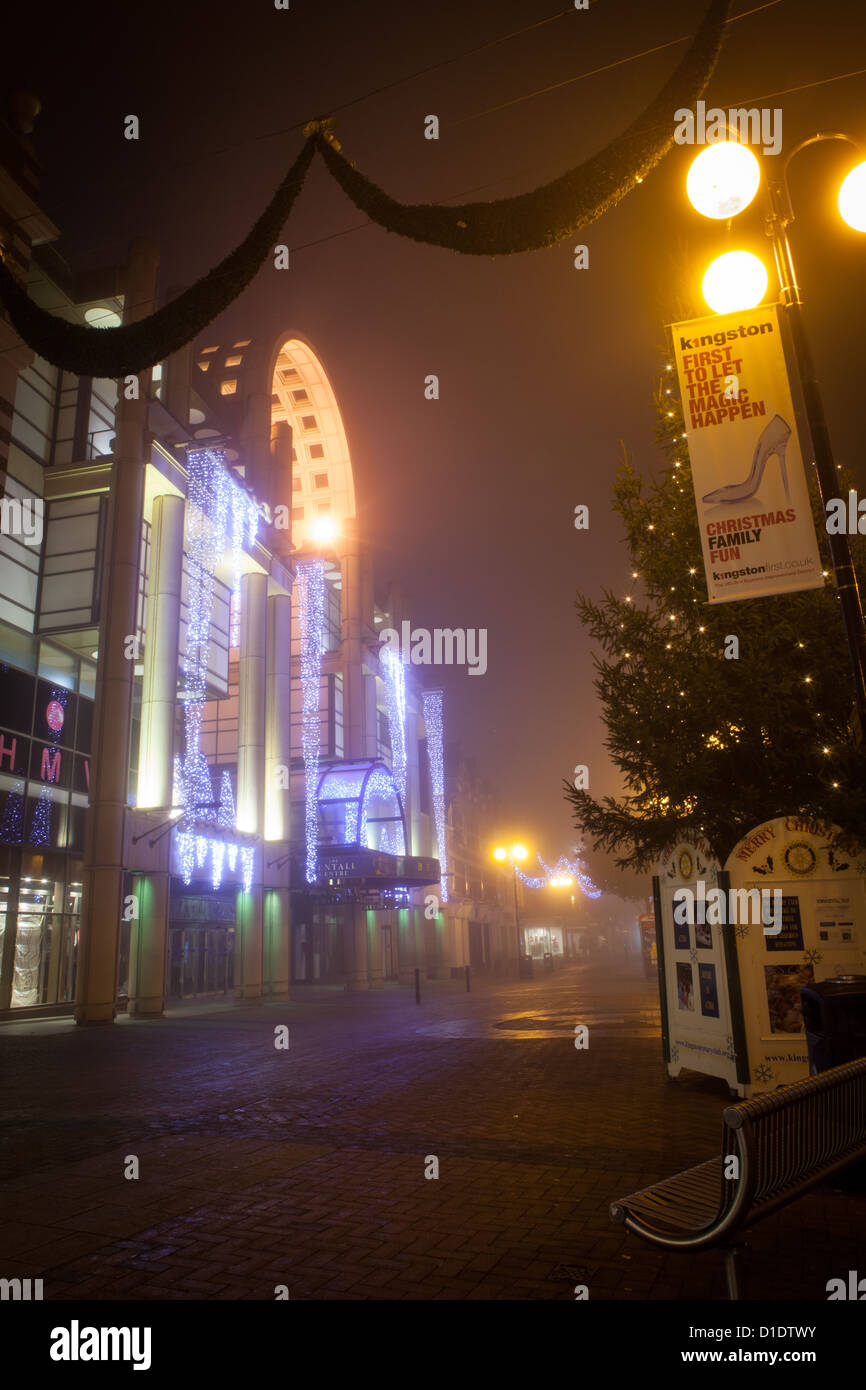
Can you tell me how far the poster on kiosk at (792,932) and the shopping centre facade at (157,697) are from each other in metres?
16.8

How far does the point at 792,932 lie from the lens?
28.9 feet

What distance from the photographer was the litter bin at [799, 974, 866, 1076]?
19.4 ft

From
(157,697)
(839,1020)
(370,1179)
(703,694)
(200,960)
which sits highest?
(157,697)

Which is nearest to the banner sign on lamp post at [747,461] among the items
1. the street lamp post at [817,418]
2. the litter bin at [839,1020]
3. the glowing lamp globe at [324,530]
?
the street lamp post at [817,418]

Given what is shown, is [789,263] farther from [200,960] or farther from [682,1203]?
[200,960]

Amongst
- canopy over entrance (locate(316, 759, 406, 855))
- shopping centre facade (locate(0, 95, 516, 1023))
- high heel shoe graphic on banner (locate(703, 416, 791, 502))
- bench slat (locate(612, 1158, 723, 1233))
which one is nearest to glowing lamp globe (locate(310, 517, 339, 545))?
shopping centre facade (locate(0, 95, 516, 1023))

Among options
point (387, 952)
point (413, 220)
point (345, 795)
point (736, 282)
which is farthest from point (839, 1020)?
point (387, 952)

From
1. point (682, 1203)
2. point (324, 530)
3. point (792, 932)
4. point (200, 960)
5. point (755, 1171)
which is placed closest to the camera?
point (755, 1171)

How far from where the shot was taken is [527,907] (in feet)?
304

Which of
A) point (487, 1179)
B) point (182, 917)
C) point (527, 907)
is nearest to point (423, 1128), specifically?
point (487, 1179)

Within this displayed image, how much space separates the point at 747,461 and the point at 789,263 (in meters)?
1.60

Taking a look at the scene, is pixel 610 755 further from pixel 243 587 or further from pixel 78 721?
pixel 243 587

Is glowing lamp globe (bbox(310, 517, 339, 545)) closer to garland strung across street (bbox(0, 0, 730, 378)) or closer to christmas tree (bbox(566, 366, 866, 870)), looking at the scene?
christmas tree (bbox(566, 366, 866, 870))

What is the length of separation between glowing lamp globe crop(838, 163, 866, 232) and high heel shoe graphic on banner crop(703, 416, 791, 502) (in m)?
1.37
